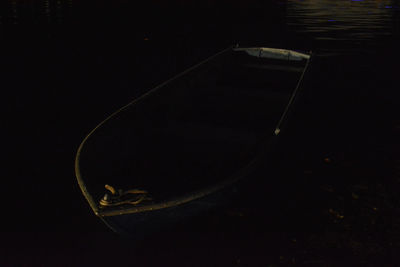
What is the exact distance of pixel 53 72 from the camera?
44.8 ft

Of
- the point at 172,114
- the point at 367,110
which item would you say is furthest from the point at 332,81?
the point at 172,114

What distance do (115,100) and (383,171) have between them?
26.2 ft

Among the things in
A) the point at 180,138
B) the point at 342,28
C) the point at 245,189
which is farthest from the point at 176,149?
the point at 342,28

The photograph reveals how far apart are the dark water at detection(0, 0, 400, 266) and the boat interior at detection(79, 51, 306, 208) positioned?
2.51 ft

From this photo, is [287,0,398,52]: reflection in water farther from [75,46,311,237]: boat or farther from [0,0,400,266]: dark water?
[75,46,311,237]: boat

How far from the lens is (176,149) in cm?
664

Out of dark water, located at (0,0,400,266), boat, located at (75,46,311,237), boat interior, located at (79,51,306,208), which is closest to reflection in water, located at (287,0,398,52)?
dark water, located at (0,0,400,266)

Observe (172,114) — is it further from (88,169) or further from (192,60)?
(192,60)

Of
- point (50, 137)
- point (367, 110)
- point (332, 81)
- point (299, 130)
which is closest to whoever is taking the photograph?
point (50, 137)

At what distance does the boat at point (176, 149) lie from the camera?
4359 mm

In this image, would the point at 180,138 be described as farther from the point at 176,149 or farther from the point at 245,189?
the point at 245,189

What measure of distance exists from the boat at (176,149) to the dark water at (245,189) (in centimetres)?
75

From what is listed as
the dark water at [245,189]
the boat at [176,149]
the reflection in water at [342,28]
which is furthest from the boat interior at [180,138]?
the reflection in water at [342,28]

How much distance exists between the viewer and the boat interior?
5.51 metres
